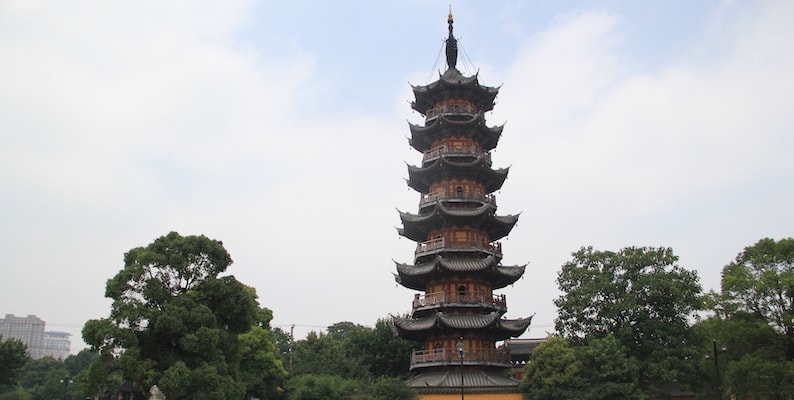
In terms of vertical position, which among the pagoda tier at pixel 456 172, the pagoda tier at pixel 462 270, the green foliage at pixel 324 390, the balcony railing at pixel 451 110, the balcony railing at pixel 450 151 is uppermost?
the balcony railing at pixel 451 110

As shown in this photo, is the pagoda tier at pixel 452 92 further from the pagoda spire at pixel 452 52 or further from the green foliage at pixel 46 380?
the green foliage at pixel 46 380

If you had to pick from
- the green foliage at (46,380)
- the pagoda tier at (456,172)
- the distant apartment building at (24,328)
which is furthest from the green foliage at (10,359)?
the distant apartment building at (24,328)

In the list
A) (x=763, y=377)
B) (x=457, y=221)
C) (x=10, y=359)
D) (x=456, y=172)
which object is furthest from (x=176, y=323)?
(x=10, y=359)

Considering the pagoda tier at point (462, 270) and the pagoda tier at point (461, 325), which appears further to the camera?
the pagoda tier at point (462, 270)

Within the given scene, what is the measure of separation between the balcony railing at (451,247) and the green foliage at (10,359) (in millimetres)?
37606

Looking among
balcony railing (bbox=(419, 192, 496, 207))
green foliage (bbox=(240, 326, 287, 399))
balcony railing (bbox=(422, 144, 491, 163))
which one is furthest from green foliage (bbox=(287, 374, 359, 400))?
balcony railing (bbox=(422, 144, 491, 163))

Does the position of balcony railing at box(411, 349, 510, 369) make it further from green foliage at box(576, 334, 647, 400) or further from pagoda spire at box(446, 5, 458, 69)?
pagoda spire at box(446, 5, 458, 69)

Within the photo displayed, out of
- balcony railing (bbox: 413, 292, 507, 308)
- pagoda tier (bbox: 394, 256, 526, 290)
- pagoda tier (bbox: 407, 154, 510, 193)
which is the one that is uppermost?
pagoda tier (bbox: 407, 154, 510, 193)

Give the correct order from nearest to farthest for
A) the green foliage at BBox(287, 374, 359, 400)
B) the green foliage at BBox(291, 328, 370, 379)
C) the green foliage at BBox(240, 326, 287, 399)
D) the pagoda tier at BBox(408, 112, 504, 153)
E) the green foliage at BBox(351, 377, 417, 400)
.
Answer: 1. the green foliage at BBox(351, 377, 417, 400)
2. the green foliage at BBox(287, 374, 359, 400)
3. the pagoda tier at BBox(408, 112, 504, 153)
4. the green foliage at BBox(240, 326, 287, 399)
5. the green foliage at BBox(291, 328, 370, 379)

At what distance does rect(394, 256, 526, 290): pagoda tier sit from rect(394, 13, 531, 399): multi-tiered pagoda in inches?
2.5

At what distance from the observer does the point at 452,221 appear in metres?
40.6

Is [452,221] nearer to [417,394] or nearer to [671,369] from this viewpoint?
[417,394]

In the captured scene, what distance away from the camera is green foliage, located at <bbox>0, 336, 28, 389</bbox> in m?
53.5

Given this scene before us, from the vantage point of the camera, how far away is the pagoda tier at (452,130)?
43344 millimetres
